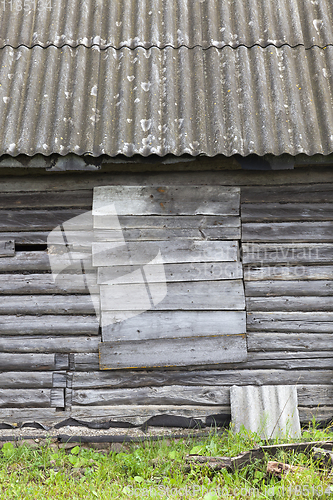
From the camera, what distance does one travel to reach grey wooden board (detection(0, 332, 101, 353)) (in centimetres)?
388

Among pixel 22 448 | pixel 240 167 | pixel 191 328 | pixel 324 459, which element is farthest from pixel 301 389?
pixel 22 448

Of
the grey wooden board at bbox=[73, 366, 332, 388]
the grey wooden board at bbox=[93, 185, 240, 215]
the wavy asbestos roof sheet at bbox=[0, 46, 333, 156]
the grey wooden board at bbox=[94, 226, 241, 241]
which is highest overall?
the wavy asbestos roof sheet at bbox=[0, 46, 333, 156]

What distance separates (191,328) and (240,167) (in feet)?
5.14

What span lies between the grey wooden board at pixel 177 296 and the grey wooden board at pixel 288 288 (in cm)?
13

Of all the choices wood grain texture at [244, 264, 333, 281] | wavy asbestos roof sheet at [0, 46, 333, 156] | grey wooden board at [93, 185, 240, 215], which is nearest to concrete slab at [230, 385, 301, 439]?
wood grain texture at [244, 264, 333, 281]

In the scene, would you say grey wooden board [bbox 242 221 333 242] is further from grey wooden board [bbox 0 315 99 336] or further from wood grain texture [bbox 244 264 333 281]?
grey wooden board [bbox 0 315 99 336]

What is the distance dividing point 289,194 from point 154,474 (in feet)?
9.10

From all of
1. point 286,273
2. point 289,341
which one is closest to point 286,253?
point 286,273

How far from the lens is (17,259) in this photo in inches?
154

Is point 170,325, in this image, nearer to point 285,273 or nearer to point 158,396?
point 158,396

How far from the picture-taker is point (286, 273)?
12.8 feet

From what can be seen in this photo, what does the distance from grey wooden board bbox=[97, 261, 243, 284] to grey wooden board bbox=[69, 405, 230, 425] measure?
1.22 meters

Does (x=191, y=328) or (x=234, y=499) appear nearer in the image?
(x=234, y=499)

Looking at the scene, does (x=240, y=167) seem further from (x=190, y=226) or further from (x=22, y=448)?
(x=22, y=448)
